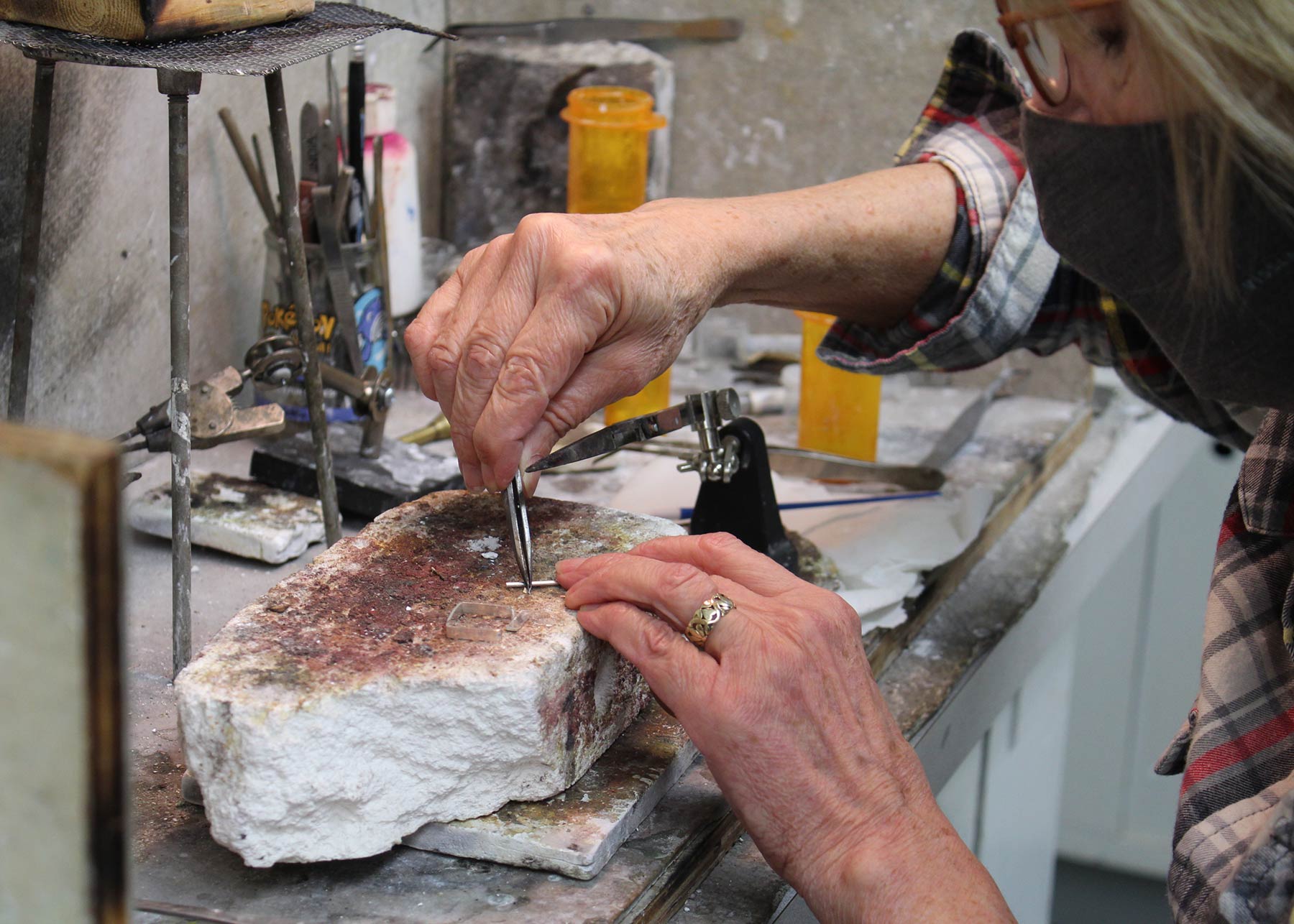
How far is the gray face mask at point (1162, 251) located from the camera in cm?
85

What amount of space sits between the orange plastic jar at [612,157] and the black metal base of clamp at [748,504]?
0.48m

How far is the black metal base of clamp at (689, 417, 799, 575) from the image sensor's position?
49.1 inches

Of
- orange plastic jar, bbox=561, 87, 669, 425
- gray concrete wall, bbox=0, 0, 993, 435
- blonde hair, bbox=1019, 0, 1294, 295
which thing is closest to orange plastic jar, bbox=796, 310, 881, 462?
orange plastic jar, bbox=561, 87, 669, 425

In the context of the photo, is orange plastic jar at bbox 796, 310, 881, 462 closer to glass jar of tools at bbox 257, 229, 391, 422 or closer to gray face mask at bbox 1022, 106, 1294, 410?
glass jar of tools at bbox 257, 229, 391, 422

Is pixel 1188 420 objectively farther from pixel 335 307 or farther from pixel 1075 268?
pixel 335 307

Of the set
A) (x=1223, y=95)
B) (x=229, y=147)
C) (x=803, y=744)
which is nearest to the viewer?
(x=1223, y=95)

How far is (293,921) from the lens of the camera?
2.62 ft

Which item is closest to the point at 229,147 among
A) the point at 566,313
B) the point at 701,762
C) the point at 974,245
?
the point at 566,313

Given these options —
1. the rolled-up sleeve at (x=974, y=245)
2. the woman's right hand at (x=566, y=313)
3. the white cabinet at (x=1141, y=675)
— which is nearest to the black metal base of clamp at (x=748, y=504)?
the woman's right hand at (x=566, y=313)

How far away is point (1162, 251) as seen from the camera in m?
0.91

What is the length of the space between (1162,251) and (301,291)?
2.57 ft

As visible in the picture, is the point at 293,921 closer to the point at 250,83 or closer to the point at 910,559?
the point at 910,559

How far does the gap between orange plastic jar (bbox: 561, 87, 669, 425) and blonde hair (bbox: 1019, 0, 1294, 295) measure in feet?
3.25

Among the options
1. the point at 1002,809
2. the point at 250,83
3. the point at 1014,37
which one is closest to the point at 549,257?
the point at 1014,37
